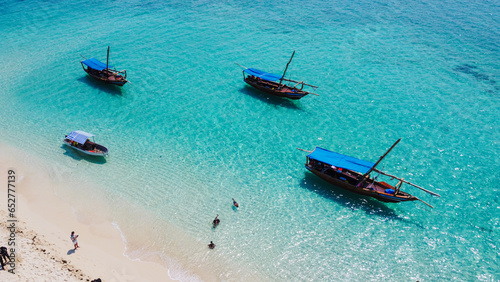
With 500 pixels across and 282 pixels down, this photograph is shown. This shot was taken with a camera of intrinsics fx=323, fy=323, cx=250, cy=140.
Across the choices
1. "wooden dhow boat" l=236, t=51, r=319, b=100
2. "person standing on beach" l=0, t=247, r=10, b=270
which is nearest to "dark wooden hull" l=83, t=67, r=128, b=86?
"wooden dhow boat" l=236, t=51, r=319, b=100

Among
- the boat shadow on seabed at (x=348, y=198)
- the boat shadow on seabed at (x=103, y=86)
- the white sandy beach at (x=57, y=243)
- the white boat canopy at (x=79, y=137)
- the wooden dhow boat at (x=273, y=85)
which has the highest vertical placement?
the wooden dhow boat at (x=273, y=85)

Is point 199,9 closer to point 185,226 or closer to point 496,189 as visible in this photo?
point 185,226

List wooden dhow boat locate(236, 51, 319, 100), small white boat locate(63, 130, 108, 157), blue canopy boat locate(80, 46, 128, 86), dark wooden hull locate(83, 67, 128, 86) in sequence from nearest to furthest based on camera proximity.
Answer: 1. small white boat locate(63, 130, 108, 157)
2. wooden dhow boat locate(236, 51, 319, 100)
3. dark wooden hull locate(83, 67, 128, 86)
4. blue canopy boat locate(80, 46, 128, 86)

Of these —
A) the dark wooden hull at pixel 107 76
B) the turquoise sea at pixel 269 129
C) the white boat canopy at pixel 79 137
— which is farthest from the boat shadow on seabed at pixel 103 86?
the white boat canopy at pixel 79 137

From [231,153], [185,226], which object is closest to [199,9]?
[231,153]

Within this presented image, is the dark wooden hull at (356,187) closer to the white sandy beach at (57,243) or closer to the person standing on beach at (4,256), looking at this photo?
the white sandy beach at (57,243)

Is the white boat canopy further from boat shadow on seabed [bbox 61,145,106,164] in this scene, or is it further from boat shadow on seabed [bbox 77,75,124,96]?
boat shadow on seabed [bbox 77,75,124,96]
